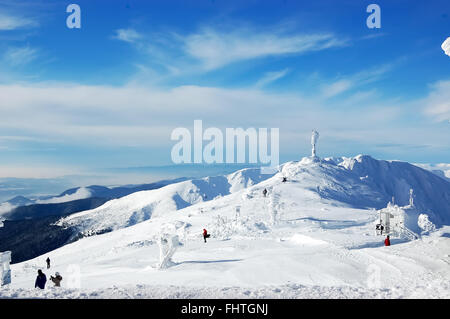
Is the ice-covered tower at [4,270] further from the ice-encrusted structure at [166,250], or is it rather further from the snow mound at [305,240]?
the snow mound at [305,240]

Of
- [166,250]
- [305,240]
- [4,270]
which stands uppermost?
[166,250]

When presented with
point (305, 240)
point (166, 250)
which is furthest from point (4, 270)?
point (305, 240)

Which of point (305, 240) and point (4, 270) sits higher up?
point (4, 270)

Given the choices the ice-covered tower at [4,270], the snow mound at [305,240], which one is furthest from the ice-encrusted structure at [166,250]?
the snow mound at [305,240]

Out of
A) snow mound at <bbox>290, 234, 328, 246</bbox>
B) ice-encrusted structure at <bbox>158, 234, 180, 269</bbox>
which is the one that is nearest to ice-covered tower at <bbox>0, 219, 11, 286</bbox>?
ice-encrusted structure at <bbox>158, 234, 180, 269</bbox>

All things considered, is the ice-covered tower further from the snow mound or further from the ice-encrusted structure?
the snow mound

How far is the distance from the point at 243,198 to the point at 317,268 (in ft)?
170

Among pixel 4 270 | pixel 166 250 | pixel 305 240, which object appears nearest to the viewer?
pixel 4 270

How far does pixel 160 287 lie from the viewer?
1465 centimetres

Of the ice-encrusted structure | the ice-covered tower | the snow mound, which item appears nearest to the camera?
the ice-covered tower

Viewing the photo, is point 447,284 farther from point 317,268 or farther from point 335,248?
point 335,248

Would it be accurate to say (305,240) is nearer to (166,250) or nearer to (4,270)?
(166,250)

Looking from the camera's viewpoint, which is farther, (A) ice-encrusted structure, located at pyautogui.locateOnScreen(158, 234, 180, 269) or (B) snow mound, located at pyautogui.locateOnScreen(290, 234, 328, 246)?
(B) snow mound, located at pyautogui.locateOnScreen(290, 234, 328, 246)

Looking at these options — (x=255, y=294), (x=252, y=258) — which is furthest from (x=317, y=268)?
(x=255, y=294)
